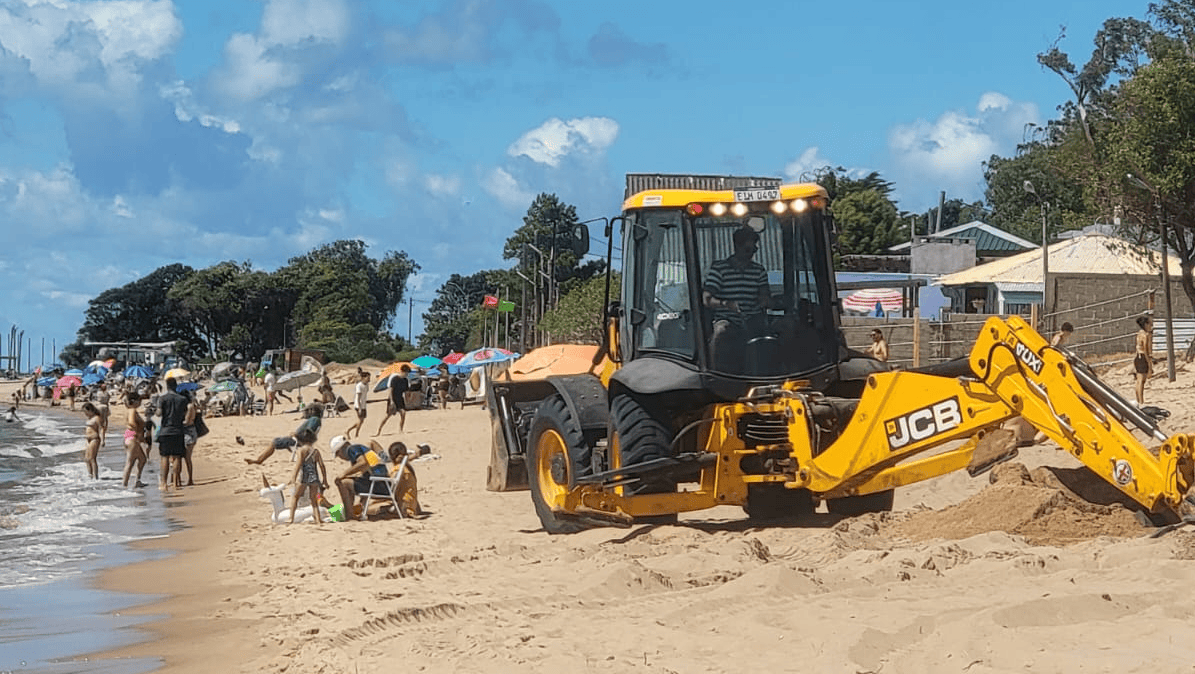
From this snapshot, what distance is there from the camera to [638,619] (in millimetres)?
6898

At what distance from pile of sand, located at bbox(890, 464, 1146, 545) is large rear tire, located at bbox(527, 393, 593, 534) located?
2.42 metres

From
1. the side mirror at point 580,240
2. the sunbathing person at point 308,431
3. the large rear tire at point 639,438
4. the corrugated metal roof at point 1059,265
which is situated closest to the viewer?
the large rear tire at point 639,438

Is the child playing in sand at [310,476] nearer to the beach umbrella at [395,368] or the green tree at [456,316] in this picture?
the beach umbrella at [395,368]

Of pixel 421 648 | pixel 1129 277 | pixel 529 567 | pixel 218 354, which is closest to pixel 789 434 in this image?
pixel 529 567

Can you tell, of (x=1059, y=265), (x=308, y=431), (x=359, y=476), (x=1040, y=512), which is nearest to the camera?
(x=1040, y=512)

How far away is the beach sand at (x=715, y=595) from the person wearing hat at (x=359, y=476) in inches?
27.1

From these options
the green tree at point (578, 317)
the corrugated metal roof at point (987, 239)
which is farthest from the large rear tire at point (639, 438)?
the corrugated metal roof at point (987, 239)

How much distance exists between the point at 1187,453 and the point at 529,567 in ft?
14.1

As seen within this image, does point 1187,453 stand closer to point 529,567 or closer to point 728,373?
point 728,373

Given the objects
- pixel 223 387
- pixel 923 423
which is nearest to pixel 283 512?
pixel 923 423

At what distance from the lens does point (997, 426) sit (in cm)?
802

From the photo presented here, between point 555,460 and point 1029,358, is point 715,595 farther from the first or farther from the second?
point 555,460

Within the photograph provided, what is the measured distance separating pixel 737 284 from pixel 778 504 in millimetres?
1803

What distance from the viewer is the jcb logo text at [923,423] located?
8.25 metres
